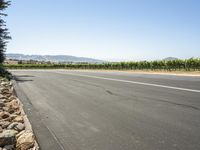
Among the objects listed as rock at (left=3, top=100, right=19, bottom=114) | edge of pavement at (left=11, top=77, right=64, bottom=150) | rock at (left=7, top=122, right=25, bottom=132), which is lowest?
edge of pavement at (left=11, top=77, right=64, bottom=150)

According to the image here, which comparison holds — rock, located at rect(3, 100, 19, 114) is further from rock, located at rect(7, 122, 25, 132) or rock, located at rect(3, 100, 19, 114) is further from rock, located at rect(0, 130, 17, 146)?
rock, located at rect(0, 130, 17, 146)

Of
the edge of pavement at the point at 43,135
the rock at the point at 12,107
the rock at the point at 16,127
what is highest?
the rock at the point at 16,127

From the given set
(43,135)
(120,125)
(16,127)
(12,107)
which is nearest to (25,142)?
(43,135)

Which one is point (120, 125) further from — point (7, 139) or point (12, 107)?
point (12, 107)

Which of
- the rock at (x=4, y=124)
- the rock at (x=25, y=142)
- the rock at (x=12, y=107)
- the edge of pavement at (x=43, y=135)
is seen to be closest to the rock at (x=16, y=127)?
the rock at (x=4, y=124)

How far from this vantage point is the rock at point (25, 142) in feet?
16.0

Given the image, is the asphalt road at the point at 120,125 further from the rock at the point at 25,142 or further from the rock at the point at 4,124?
the rock at the point at 4,124

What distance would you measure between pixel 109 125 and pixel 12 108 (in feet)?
13.1

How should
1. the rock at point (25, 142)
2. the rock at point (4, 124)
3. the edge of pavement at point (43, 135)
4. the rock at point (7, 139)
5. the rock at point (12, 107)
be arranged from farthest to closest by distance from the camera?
the rock at point (12, 107)
the rock at point (4, 124)
the edge of pavement at point (43, 135)
the rock at point (7, 139)
the rock at point (25, 142)

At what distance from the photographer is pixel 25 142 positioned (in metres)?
4.97

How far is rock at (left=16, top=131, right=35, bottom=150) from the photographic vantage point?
488 cm

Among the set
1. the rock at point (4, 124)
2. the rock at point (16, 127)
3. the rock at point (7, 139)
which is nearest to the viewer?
the rock at point (7, 139)

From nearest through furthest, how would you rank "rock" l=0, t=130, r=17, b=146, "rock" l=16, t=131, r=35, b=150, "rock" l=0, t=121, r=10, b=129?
"rock" l=16, t=131, r=35, b=150 < "rock" l=0, t=130, r=17, b=146 < "rock" l=0, t=121, r=10, b=129

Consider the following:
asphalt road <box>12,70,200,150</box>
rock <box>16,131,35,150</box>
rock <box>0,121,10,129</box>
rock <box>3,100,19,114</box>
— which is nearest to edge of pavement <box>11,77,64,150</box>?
asphalt road <box>12,70,200,150</box>
